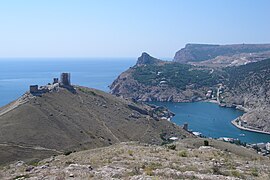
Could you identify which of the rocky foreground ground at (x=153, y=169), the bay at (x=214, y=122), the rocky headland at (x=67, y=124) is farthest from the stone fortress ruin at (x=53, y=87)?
the rocky foreground ground at (x=153, y=169)

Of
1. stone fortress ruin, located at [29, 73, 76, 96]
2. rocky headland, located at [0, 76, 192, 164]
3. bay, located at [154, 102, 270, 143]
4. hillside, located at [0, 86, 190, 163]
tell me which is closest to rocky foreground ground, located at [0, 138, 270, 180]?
rocky headland, located at [0, 76, 192, 164]

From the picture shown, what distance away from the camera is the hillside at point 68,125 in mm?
61287

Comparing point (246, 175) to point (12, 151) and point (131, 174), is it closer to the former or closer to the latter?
point (131, 174)

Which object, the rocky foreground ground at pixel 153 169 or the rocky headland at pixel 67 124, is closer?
the rocky foreground ground at pixel 153 169

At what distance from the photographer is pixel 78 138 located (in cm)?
7212

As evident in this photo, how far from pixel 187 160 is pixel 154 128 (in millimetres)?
75858

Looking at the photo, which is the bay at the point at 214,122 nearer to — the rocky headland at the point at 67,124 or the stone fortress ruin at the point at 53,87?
the rocky headland at the point at 67,124

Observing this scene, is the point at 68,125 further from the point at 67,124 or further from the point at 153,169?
the point at 153,169

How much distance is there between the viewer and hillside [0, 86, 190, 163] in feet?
201

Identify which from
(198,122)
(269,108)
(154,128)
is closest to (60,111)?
(154,128)

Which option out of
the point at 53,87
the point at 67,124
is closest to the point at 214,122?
the point at 53,87

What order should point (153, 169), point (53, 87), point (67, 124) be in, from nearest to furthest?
point (153, 169) < point (67, 124) < point (53, 87)

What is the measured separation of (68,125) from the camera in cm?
7794

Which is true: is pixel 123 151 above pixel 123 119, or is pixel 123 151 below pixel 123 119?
above
